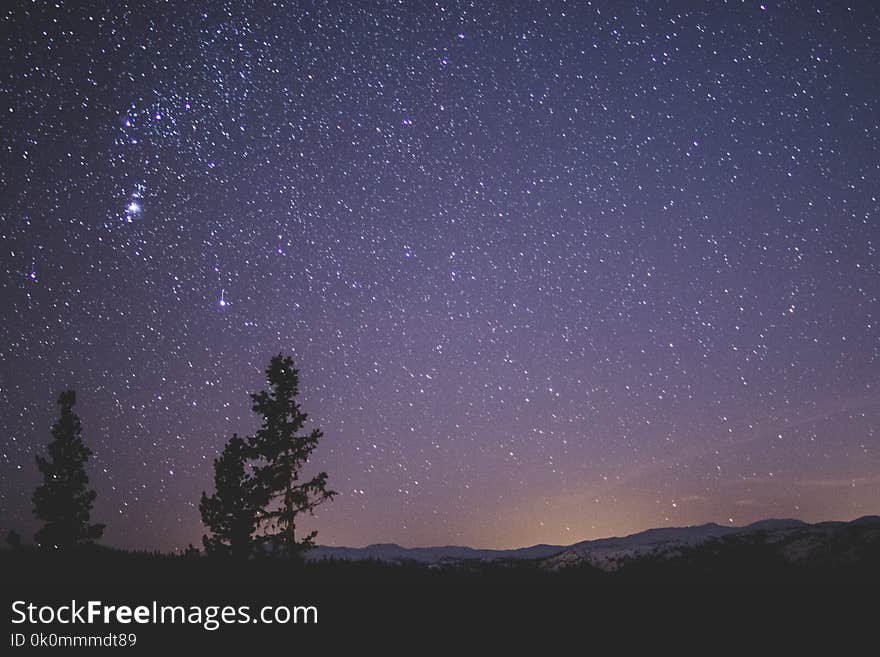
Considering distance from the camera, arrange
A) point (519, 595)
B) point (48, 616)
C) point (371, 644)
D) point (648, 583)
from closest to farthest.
Answer: 1. point (371, 644)
2. point (48, 616)
3. point (519, 595)
4. point (648, 583)

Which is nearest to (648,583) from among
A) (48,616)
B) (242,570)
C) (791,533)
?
(242,570)

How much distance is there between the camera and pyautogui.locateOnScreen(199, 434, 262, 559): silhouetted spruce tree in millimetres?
22234

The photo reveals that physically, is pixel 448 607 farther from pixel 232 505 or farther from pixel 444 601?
pixel 232 505

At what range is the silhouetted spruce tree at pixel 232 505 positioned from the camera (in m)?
22.2

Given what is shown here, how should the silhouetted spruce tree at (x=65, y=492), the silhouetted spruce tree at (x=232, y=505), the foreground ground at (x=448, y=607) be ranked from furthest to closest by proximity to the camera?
the silhouetted spruce tree at (x=65, y=492) → the silhouetted spruce tree at (x=232, y=505) → the foreground ground at (x=448, y=607)

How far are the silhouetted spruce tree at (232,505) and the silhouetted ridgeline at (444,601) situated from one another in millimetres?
14647

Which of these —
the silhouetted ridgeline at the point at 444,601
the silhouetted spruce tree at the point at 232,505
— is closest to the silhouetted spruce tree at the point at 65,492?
the silhouetted spruce tree at the point at 232,505

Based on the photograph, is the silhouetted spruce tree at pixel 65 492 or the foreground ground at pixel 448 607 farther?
the silhouetted spruce tree at pixel 65 492

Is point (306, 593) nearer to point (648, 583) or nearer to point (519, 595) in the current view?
point (519, 595)

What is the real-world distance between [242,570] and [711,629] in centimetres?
601

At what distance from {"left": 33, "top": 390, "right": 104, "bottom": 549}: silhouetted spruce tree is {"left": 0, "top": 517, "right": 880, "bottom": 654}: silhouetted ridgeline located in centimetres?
2543

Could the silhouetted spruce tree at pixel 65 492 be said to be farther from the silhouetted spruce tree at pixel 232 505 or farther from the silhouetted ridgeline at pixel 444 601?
the silhouetted ridgeline at pixel 444 601

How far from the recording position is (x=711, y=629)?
16.9 feet

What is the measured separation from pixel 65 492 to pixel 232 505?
1289 centimetres
